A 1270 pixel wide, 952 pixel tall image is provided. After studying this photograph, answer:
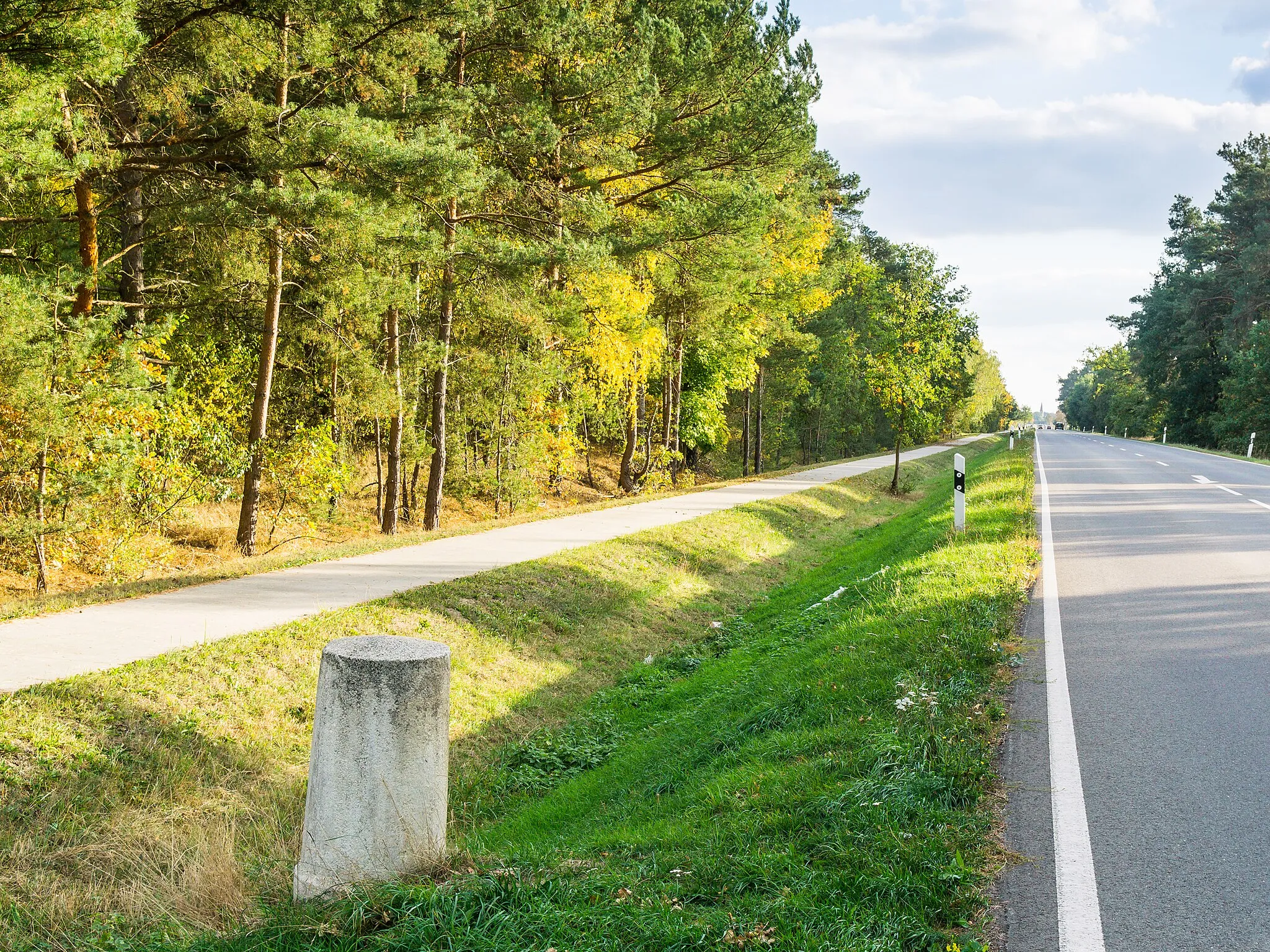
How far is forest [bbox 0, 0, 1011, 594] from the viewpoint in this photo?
40.4ft

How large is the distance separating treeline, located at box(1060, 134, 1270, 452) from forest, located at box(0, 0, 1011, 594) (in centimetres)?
2882

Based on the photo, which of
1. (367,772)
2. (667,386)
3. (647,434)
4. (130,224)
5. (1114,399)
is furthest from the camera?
(1114,399)

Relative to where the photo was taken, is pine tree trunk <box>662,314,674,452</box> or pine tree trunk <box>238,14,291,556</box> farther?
pine tree trunk <box>662,314,674,452</box>

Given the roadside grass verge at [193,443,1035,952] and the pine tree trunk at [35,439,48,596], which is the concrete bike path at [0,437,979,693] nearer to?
the roadside grass verge at [193,443,1035,952]

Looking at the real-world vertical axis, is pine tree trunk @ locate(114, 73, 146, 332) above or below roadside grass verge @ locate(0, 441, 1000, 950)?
above

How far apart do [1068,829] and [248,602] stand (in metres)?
8.12

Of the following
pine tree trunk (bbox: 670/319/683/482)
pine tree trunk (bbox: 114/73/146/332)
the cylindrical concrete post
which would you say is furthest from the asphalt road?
pine tree trunk (bbox: 670/319/683/482)

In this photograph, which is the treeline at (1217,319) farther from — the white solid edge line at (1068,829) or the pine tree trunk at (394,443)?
the white solid edge line at (1068,829)

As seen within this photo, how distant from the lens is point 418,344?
60.8 ft

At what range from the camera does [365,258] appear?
1602cm

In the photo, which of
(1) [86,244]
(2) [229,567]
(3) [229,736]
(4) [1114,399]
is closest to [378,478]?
(1) [86,244]

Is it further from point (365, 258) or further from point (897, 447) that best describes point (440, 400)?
point (897, 447)

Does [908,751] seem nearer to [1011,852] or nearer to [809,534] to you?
[1011,852]

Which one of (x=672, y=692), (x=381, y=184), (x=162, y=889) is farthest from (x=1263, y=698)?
(x=381, y=184)
